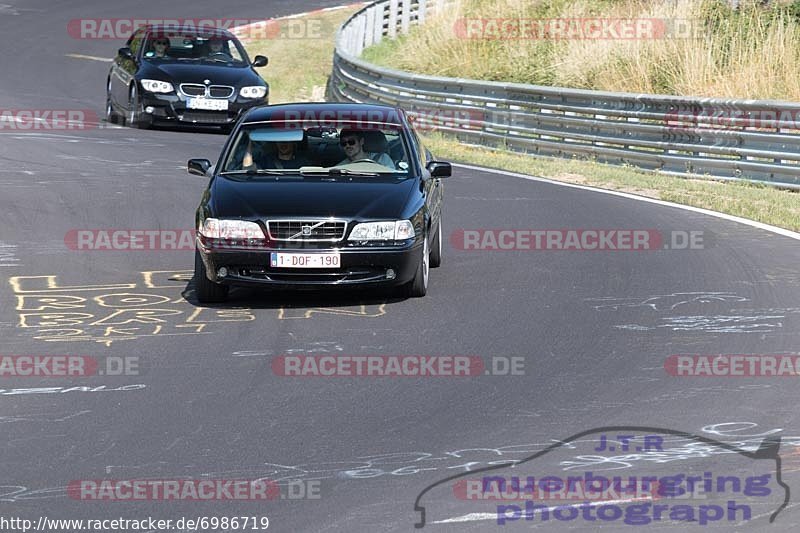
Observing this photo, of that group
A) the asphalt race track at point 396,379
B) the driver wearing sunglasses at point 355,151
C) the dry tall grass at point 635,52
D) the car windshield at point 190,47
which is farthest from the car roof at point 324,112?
the car windshield at point 190,47

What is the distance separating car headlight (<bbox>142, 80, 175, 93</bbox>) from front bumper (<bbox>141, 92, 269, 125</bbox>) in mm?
77

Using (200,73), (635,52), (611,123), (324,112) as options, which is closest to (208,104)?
(200,73)

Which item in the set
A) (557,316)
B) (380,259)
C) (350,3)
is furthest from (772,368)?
(350,3)

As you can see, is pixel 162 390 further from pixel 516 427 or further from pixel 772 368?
pixel 772 368

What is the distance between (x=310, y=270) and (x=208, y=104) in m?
13.7

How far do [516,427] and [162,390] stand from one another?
6.68 ft

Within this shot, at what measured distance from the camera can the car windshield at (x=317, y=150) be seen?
39.7ft

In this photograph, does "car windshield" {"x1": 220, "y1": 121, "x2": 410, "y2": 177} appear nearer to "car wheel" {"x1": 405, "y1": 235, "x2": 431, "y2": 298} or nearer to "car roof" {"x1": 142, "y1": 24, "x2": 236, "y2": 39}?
"car wheel" {"x1": 405, "y1": 235, "x2": 431, "y2": 298}

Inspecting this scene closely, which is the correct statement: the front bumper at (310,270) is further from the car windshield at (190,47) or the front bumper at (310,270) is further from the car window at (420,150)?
the car windshield at (190,47)

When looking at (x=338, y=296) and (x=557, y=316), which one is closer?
(x=557, y=316)

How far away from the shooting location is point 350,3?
142 ft

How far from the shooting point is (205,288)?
11.3 m

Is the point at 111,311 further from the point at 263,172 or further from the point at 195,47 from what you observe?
the point at 195,47

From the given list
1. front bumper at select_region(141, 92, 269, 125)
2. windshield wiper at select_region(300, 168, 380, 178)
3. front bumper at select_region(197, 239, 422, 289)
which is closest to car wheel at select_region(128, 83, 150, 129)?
front bumper at select_region(141, 92, 269, 125)
